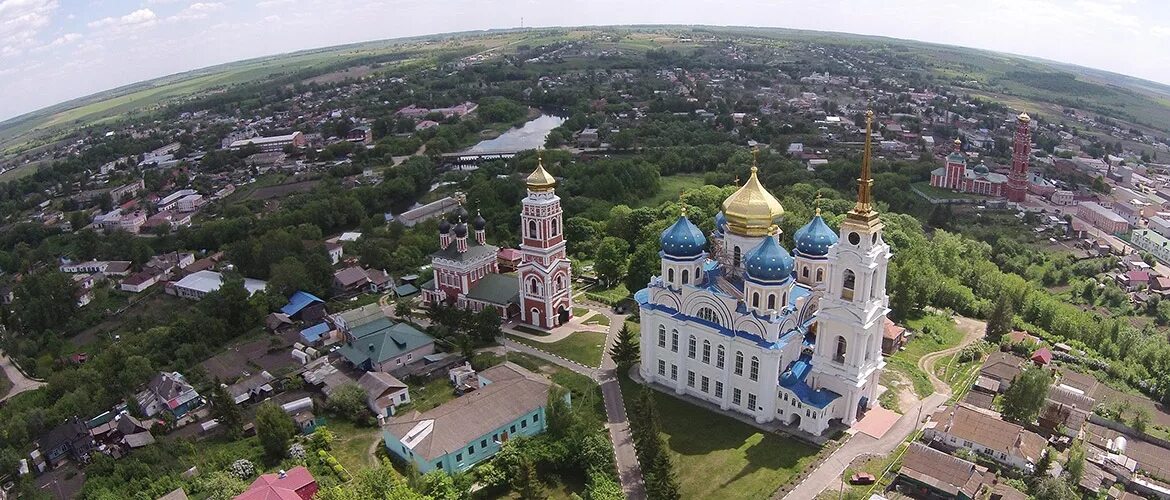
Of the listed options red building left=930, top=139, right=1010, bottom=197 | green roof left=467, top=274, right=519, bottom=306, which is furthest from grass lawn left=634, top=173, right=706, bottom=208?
green roof left=467, top=274, right=519, bottom=306

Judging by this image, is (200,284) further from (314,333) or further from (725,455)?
(725,455)

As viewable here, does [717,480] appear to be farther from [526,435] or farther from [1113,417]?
[1113,417]

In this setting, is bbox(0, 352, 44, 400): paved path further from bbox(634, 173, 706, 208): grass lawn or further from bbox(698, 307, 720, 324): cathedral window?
bbox(634, 173, 706, 208): grass lawn

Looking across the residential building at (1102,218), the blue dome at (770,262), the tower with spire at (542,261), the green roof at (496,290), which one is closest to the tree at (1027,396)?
the blue dome at (770,262)

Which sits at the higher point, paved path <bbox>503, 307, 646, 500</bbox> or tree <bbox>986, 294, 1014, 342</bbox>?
tree <bbox>986, 294, 1014, 342</bbox>

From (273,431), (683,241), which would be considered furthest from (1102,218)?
(273,431)

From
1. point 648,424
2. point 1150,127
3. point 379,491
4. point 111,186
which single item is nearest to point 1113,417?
point 648,424
